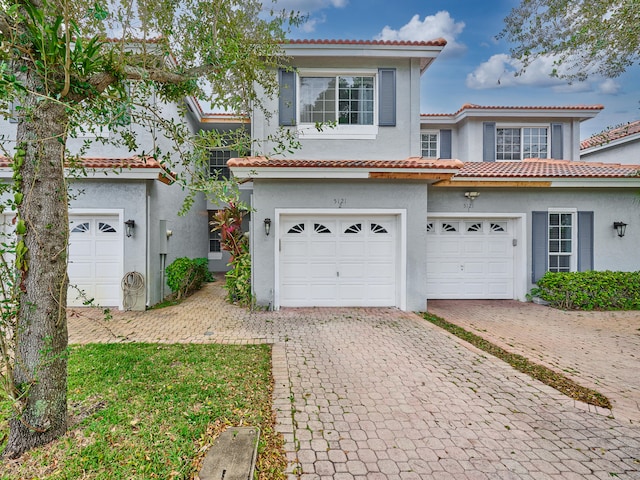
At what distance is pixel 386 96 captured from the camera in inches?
358

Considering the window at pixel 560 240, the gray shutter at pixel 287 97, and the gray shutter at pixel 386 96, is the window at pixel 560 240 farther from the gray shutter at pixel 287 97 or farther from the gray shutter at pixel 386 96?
the gray shutter at pixel 287 97

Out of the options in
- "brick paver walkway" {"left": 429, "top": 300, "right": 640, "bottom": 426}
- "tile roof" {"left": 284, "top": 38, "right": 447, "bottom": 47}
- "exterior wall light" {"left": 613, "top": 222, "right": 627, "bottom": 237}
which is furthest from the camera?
"exterior wall light" {"left": 613, "top": 222, "right": 627, "bottom": 237}

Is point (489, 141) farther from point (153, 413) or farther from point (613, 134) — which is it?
point (153, 413)

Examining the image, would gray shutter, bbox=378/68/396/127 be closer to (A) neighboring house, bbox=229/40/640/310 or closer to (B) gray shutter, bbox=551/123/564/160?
(A) neighboring house, bbox=229/40/640/310

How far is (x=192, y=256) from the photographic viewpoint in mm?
13609

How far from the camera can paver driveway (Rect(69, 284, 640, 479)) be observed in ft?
9.82

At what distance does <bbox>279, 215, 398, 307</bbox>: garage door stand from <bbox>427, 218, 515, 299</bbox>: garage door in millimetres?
1855

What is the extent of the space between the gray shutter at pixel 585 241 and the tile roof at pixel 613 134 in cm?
231

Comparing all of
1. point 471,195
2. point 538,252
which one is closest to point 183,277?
point 471,195

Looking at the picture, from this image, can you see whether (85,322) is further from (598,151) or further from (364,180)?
(598,151)

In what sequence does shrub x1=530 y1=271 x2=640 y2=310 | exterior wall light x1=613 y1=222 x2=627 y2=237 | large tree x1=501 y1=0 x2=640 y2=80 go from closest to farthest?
large tree x1=501 y1=0 x2=640 y2=80, shrub x1=530 y1=271 x2=640 y2=310, exterior wall light x1=613 y1=222 x2=627 y2=237

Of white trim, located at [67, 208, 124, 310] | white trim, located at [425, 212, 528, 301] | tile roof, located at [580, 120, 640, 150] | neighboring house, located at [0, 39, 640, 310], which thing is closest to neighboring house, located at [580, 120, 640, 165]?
tile roof, located at [580, 120, 640, 150]

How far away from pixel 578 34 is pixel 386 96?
14.7 feet

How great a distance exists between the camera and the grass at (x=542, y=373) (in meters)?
4.24
